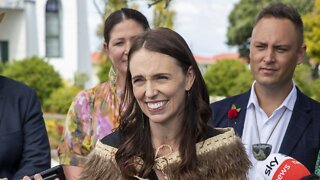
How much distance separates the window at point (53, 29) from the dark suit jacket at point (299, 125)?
2198cm

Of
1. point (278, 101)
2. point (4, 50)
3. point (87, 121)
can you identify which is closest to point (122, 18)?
point (87, 121)

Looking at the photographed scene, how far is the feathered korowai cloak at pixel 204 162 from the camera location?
260cm

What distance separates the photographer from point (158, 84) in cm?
253

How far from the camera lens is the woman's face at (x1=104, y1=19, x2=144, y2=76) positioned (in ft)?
11.6

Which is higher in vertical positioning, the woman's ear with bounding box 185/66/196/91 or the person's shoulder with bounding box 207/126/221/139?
the woman's ear with bounding box 185/66/196/91

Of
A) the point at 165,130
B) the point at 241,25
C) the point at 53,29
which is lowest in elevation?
the point at 165,130

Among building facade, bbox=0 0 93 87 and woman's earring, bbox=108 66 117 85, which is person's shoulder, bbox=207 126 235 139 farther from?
building facade, bbox=0 0 93 87

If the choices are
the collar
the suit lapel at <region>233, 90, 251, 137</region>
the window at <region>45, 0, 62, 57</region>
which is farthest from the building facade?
the collar

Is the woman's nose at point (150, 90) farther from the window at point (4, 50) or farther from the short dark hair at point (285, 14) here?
the window at point (4, 50)

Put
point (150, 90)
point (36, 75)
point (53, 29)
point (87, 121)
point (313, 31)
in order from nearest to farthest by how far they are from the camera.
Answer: point (150, 90)
point (87, 121)
point (313, 31)
point (36, 75)
point (53, 29)

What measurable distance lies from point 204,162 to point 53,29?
23.4 m

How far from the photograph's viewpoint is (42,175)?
286cm

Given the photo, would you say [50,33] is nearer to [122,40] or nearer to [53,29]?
[53,29]

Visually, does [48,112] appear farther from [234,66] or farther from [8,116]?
[8,116]
